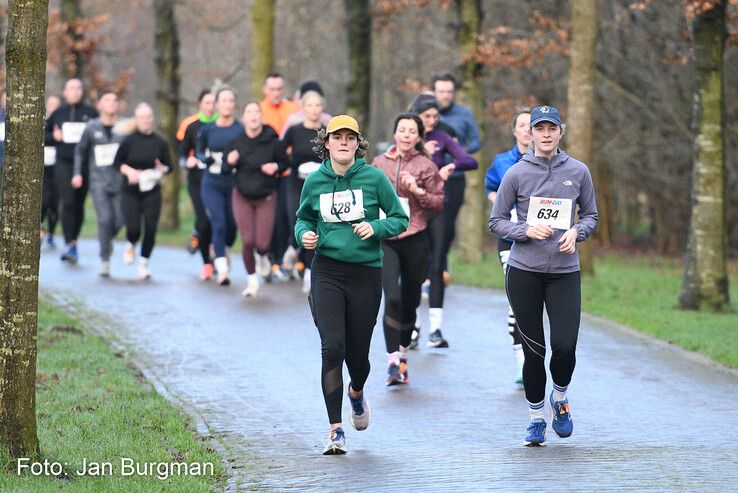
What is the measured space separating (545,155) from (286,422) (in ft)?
8.24

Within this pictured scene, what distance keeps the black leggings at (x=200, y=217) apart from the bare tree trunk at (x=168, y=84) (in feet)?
39.1

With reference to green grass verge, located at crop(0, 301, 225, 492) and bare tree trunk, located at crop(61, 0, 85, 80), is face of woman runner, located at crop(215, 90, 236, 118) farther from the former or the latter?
bare tree trunk, located at crop(61, 0, 85, 80)

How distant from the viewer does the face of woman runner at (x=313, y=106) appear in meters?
16.8

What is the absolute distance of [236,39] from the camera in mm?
50938

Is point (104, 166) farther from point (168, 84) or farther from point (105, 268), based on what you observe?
point (168, 84)

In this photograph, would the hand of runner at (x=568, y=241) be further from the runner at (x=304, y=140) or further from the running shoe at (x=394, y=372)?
the runner at (x=304, y=140)

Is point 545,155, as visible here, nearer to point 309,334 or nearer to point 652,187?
point 309,334

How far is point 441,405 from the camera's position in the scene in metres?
11.0

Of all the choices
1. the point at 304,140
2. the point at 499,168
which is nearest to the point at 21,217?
the point at 499,168

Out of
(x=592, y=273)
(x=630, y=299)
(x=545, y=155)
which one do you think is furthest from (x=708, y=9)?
(x=545, y=155)

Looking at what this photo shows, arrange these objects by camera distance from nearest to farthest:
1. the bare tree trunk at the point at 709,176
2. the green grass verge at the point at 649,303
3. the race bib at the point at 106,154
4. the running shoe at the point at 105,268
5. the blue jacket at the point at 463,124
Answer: the green grass verge at the point at 649,303
the blue jacket at the point at 463,124
the bare tree trunk at the point at 709,176
the race bib at the point at 106,154
the running shoe at the point at 105,268

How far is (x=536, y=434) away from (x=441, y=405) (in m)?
1.73

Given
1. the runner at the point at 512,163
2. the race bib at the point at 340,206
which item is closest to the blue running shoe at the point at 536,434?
the race bib at the point at 340,206

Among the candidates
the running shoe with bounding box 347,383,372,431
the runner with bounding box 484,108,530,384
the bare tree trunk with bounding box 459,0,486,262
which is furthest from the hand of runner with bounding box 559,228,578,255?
the bare tree trunk with bounding box 459,0,486,262
